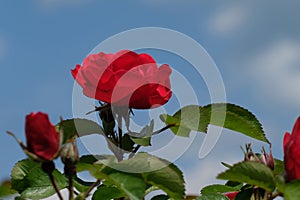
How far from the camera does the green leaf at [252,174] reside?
63.9 inches

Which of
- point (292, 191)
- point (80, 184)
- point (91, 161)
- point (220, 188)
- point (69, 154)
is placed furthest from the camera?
point (220, 188)

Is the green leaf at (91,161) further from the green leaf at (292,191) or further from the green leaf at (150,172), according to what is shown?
the green leaf at (292,191)

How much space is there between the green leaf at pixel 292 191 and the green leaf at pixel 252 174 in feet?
0.25

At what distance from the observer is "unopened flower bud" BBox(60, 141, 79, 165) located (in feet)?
5.45

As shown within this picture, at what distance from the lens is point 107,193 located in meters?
2.06

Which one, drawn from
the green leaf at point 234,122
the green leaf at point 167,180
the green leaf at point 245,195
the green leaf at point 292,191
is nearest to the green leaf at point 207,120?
the green leaf at point 234,122

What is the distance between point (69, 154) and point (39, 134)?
12 cm

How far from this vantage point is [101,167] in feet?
5.40

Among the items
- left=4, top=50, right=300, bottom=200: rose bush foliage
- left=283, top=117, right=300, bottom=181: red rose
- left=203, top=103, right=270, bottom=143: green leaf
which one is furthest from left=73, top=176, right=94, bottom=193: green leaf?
left=283, top=117, right=300, bottom=181: red rose

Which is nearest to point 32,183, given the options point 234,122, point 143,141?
point 143,141

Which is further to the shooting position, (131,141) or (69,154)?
(131,141)

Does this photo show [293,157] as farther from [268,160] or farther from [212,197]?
[212,197]

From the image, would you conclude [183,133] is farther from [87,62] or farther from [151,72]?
[87,62]

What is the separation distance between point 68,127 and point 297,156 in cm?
70
